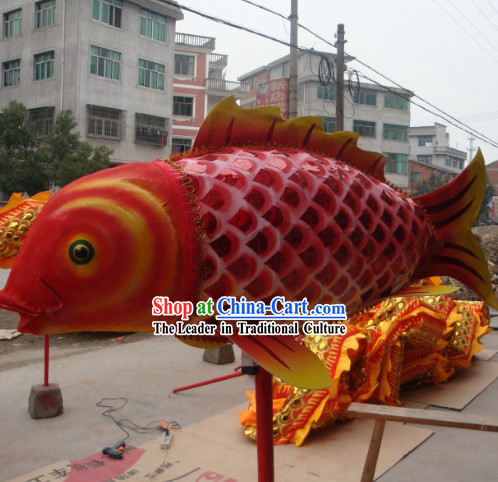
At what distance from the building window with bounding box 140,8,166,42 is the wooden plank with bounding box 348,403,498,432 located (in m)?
12.8

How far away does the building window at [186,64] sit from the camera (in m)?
18.2

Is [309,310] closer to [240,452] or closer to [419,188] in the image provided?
[240,452]

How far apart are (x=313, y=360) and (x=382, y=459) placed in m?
2.03

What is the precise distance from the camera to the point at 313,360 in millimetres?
1246

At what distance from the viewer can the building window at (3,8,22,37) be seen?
1275 cm

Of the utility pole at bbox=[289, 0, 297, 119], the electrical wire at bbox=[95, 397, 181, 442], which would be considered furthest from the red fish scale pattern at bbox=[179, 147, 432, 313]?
the utility pole at bbox=[289, 0, 297, 119]

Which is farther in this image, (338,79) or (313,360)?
(338,79)

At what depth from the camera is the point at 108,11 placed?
494 inches

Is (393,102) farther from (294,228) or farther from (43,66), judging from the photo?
(294,228)

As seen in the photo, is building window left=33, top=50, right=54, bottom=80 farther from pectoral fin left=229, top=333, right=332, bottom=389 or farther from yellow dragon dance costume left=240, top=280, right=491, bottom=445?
pectoral fin left=229, top=333, right=332, bottom=389

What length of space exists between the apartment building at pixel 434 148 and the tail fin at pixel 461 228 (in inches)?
1452

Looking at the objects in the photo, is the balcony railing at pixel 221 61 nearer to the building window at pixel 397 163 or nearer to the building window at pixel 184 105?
the building window at pixel 184 105

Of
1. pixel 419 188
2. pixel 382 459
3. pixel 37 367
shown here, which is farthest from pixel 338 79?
pixel 419 188

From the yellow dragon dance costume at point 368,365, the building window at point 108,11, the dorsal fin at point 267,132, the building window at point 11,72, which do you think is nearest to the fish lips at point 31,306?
the dorsal fin at point 267,132
